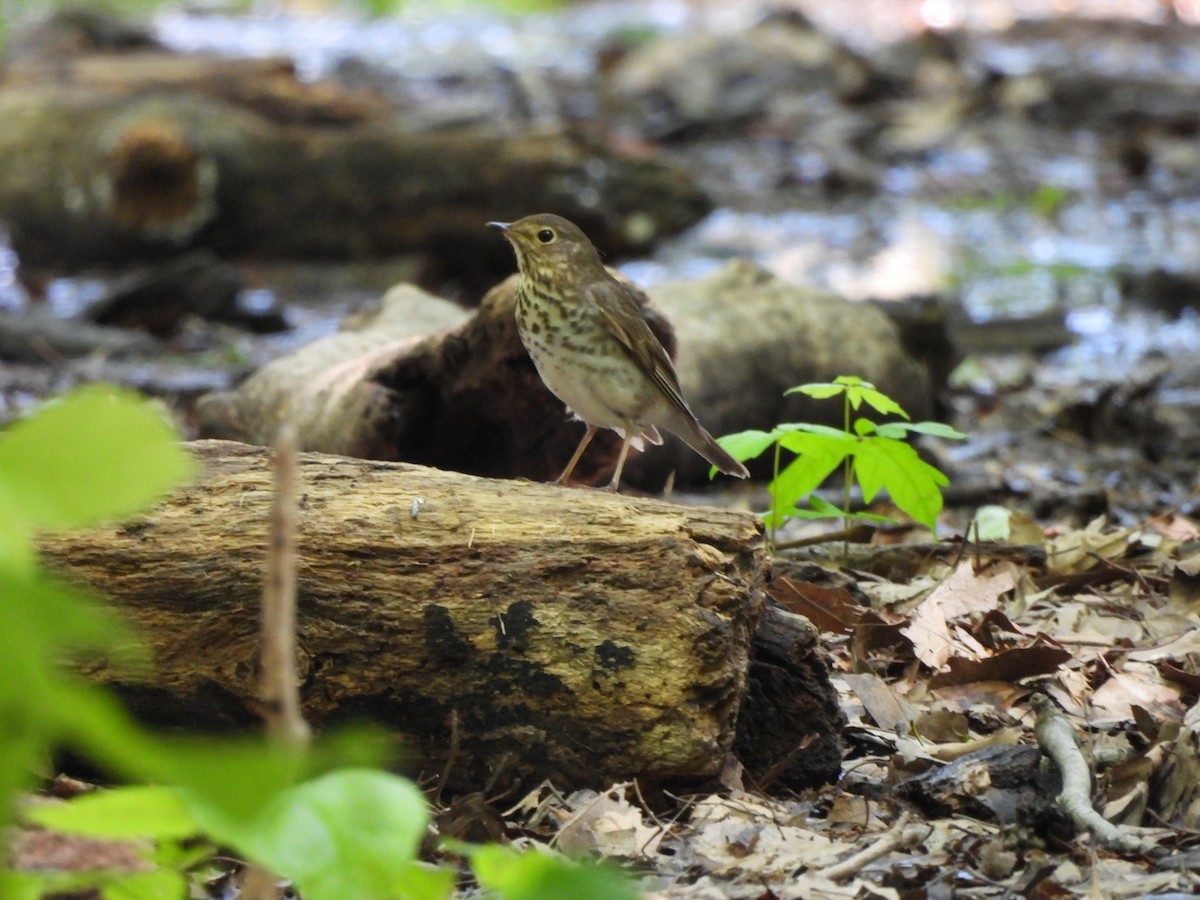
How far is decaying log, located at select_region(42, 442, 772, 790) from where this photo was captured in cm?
284

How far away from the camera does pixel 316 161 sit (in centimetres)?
1110

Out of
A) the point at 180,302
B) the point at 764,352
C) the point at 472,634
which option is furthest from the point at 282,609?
the point at 180,302

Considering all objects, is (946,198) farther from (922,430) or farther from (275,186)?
(922,430)

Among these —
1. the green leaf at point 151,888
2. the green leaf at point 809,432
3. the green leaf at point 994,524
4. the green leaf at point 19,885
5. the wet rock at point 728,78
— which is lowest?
the green leaf at point 151,888

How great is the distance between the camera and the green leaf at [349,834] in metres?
1.44

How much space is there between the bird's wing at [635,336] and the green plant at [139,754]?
2916 mm

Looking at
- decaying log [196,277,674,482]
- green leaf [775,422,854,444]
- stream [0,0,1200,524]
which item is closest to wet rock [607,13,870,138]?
stream [0,0,1200,524]

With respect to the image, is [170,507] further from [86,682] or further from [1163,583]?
[1163,583]

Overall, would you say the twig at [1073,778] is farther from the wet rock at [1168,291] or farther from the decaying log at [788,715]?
the wet rock at [1168,291]

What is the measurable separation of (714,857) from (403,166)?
8.88 meters

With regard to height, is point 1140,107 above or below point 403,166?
above

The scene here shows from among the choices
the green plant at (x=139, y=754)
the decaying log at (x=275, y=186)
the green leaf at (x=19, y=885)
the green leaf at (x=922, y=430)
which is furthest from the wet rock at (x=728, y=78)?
the green plant at (x=139, y=754)

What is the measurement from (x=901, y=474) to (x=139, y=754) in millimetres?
3038

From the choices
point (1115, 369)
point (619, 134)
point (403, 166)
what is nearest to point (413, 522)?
point (1115, 369)
